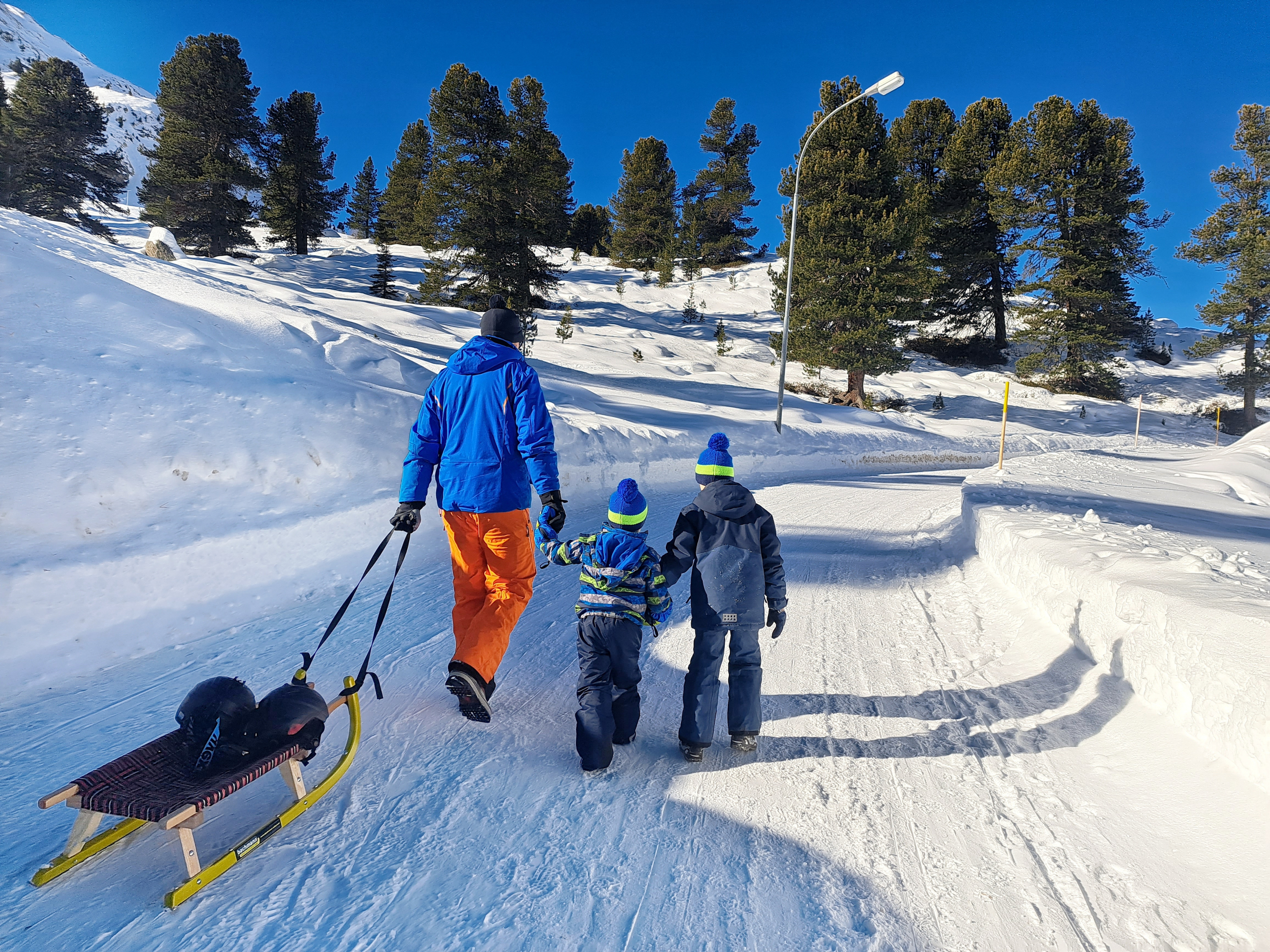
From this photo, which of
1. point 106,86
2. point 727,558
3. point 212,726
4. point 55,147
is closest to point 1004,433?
point 727,558

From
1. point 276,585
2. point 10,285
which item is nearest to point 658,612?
point 276,585

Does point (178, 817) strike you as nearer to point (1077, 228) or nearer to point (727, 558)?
point (727, 558)

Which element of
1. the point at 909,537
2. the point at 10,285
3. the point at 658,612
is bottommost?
the point at 909,537

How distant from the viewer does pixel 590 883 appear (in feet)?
6.97

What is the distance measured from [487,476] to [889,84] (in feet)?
42.4

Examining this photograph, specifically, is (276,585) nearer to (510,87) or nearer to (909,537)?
(909,537)

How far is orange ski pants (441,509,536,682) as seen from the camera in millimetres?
3178

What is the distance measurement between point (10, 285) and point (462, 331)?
47.8 ft

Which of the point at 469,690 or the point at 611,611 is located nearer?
the point at 611,611

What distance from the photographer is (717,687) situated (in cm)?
295

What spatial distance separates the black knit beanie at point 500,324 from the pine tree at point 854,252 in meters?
20.5

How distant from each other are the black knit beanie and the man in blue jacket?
9 centimetres

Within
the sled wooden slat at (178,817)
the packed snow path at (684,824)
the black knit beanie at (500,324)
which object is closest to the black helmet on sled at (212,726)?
the packed snow path at (684,824)

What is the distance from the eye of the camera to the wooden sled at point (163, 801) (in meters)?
1.92
